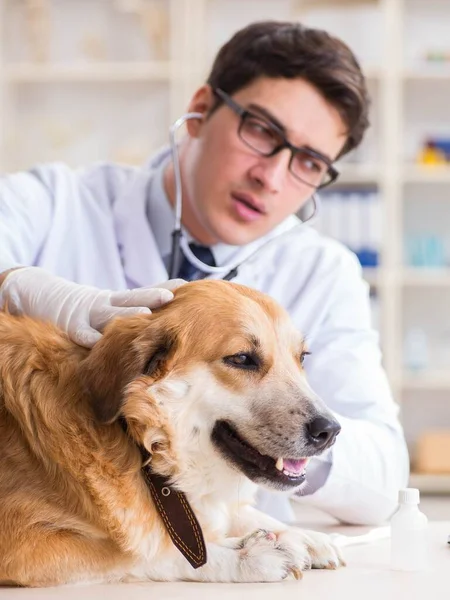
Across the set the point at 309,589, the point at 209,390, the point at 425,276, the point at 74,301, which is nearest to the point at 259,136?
the point at 74,301

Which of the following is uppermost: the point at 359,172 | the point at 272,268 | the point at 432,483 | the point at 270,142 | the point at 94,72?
the point at 270,142

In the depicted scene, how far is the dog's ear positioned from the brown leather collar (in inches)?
2.3

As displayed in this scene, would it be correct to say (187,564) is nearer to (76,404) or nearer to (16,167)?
(76,404)

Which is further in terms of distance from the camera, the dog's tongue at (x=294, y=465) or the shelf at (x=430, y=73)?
the shelf at (x=430, y=73)

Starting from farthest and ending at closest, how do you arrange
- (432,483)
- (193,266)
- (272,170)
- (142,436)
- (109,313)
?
(432,483), (193,266), (272,170), (109,313), (142,436)

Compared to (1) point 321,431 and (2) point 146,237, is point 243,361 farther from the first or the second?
(2) point 146,237

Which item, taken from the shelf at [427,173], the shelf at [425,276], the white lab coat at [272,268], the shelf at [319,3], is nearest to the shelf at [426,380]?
the shelf at [425,276]

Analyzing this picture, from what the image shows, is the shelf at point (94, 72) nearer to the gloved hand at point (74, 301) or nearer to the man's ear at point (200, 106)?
the man's ear at point (200, 106)

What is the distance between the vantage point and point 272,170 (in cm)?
193

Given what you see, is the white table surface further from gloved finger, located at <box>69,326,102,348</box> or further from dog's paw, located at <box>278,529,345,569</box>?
gloved finger, located at <box>69,326,102,348</box>

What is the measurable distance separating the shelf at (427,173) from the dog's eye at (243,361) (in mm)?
3485

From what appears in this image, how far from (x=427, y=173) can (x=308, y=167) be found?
110 inches

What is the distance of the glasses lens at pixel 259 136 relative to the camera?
1942 millimetres

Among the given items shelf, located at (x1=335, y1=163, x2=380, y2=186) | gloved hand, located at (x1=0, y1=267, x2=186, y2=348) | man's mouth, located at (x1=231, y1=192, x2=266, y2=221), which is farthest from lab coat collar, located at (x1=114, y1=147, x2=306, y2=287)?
shelf, located at (x1=335, y1=163, x2=380, y2=186)
